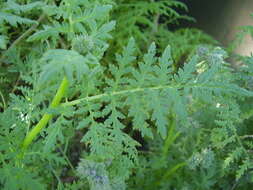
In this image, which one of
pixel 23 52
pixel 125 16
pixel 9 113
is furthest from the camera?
pixel 125 16

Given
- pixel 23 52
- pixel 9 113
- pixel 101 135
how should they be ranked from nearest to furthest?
pixel 101 135
pixel 9 113
pixel 23 52

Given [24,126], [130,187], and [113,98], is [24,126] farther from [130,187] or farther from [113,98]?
[130,187]

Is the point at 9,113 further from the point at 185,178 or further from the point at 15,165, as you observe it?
the point at 185,178

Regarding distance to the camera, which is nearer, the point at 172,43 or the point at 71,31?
the point at 71,31

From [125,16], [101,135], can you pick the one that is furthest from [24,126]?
[125,16]

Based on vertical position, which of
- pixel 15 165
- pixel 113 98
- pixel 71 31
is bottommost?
pixel 15 165

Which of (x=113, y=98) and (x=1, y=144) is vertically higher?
(x=113, y=98)

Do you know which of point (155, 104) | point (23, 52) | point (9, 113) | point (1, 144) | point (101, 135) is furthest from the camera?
point (23, 52)

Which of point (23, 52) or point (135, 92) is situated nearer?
point (135, 92)

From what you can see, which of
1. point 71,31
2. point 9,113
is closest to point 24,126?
point 9,113
